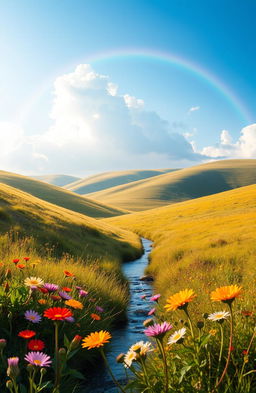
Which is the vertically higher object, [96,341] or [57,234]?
[96,341]

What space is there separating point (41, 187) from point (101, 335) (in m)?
130

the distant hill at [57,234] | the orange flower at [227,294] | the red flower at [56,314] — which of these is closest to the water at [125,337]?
the distant hill at [57,234]

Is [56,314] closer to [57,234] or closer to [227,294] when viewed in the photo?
[227,294]

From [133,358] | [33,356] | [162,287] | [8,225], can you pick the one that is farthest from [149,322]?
[8,225]

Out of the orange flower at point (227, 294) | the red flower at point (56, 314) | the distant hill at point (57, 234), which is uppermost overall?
the orange flower at point (227, 294)

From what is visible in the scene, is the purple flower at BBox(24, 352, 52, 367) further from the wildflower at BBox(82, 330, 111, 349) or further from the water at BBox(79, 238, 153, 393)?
the water at BBox(79, 238, 153, 393)

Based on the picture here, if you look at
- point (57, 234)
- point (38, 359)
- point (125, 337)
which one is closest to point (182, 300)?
point (38, 359)

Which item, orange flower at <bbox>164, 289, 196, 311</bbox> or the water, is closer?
orange flower at <bbox>164, 289, 196, 311</bbox>

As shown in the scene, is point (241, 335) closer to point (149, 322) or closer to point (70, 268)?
point (149, 322)

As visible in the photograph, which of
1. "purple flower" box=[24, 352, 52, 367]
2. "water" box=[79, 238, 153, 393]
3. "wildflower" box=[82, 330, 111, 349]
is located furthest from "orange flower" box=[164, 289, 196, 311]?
"water" box=[79, 238, 153, 393]

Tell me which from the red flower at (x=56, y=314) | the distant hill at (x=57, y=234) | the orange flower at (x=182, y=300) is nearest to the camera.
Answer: the orange flower at (x=182, y=300)

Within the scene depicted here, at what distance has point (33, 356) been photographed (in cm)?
348

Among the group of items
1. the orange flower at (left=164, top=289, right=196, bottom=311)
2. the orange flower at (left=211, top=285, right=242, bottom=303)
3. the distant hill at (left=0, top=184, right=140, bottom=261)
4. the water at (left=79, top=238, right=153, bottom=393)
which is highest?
the orange flower at (left=211, top=285, right=242, bottom=303)

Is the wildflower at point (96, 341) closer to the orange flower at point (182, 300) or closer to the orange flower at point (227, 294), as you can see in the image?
the orange flower at point (182, 300)
